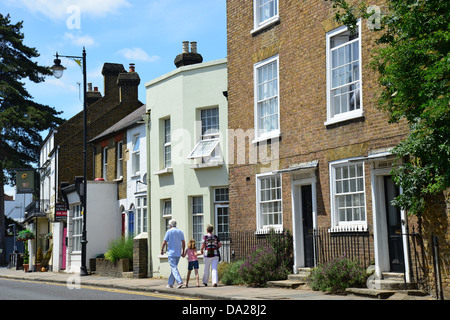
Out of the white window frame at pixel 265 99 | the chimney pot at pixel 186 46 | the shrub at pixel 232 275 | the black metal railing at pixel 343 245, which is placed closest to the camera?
the black metal railing at pixel 343 245

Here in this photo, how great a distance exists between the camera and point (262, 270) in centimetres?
1720

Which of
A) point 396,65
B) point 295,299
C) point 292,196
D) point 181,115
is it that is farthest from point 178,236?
point 396,65

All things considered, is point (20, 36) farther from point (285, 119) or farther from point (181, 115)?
point (285, 119)

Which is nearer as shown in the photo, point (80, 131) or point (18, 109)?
point (80, 131)

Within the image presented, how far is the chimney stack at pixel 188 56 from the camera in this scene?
26.8 metres

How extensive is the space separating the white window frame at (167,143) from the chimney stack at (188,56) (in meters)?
3.44

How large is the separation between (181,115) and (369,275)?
418 inches

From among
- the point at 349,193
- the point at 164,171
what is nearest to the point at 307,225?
the point at 349,193

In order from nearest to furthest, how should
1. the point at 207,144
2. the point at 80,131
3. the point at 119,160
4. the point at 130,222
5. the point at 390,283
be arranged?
the point at 390,283 → the point at 207,144 → the point at 130,222 → the point at 119,160 → the point at 80,131

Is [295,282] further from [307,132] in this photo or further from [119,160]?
[119,160]

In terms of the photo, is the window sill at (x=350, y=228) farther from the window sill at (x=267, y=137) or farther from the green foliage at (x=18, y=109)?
the green foliage at (x=18, y=109)

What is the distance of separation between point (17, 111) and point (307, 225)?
1368 inches

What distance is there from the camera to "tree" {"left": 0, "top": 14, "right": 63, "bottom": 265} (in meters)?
45.7

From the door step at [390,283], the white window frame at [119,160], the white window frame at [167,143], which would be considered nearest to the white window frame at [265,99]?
the door step at [390,283]
